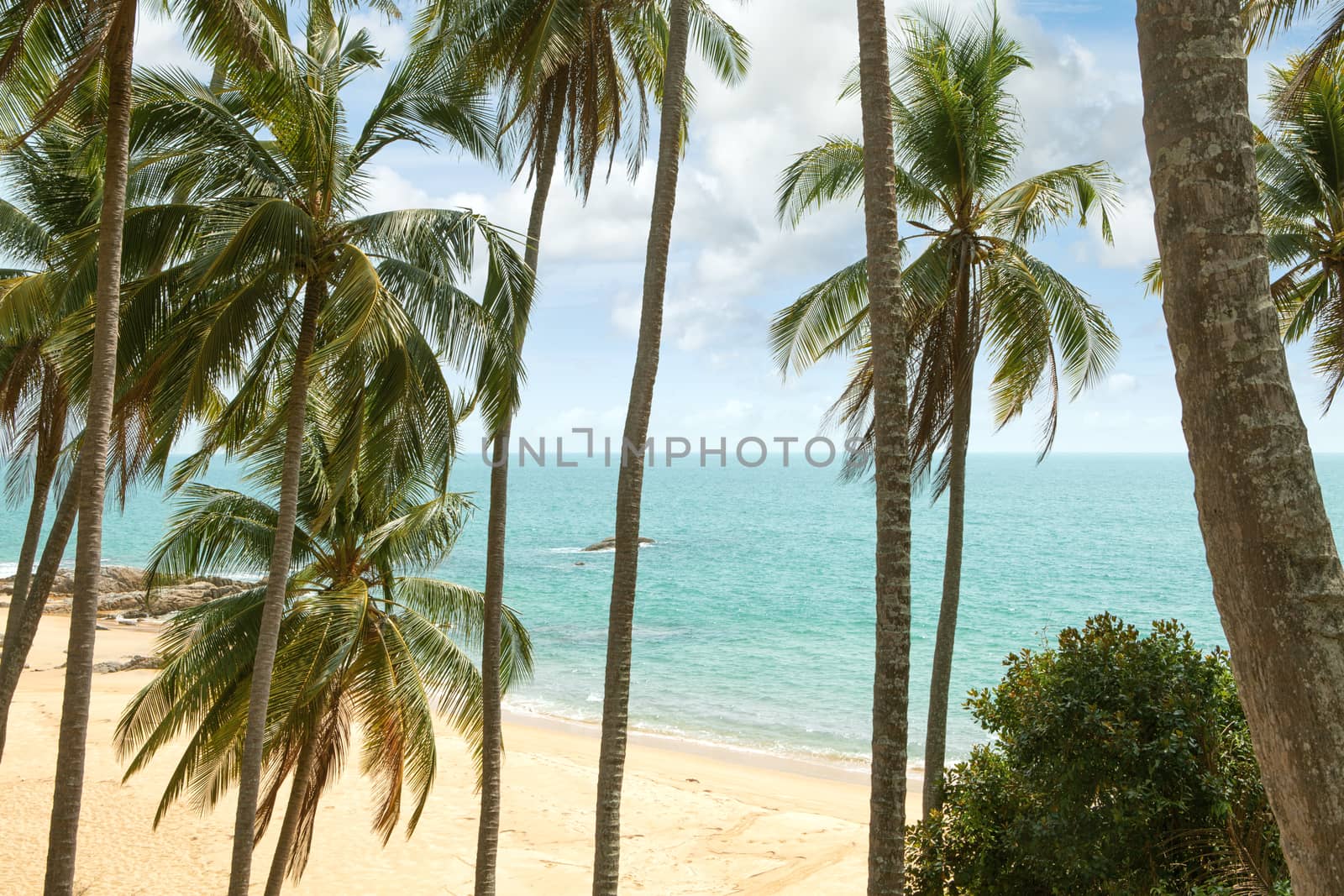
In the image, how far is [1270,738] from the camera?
297 centimetres

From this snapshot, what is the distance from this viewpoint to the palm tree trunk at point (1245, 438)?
2.88 metres

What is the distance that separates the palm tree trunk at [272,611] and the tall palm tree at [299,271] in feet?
0.05

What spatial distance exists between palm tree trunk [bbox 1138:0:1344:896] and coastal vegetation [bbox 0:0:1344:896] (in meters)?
0.01

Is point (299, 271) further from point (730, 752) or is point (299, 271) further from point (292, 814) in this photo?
point (730, 752)

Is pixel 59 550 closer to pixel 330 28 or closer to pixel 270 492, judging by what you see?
pixel 270 492

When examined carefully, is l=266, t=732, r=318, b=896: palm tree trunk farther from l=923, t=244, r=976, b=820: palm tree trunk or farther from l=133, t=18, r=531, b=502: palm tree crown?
l=923, t=244, r=976, b=820: palm tree trunk

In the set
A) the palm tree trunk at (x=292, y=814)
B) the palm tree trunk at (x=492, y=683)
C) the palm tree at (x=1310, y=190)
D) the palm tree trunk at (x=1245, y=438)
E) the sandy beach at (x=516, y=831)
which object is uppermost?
the palm tree at (x=1310, y=190)

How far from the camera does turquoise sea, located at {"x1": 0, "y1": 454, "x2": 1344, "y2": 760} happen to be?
94.7 ft

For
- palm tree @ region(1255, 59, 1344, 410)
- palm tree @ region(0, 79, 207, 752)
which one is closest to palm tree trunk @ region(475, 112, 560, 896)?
palm tree @ region(0, 79, 207, 752)

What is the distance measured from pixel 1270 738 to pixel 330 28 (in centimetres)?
1006

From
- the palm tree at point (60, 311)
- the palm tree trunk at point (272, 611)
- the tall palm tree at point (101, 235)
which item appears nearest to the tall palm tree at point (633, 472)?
the palm tree trunk at point (272, 611)

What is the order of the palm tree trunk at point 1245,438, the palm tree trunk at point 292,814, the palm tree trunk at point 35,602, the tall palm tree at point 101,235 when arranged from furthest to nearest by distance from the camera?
the palm tree trunk at point 35,602
the palm tree trunk at point 292,814
the tall palm tree at point 101,235
the palm tree trunk at point 1245,438

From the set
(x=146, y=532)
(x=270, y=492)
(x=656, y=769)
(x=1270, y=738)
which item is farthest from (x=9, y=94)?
(x=146, y=532)

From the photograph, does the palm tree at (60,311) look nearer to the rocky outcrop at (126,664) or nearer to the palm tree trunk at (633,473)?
the palm tree trunk at (633,473)
